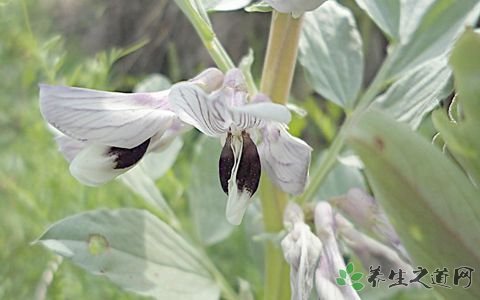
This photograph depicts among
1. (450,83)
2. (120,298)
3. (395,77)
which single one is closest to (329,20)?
(395,77)

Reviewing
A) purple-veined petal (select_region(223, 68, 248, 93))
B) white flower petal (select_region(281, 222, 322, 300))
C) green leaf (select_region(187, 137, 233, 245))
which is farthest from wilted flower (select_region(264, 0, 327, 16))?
green leaf (select_region(187, 137, 233, 245))

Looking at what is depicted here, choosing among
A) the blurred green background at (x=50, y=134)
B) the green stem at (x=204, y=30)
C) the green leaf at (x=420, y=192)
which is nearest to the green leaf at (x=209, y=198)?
the blurred green background at (x=50, y=134)

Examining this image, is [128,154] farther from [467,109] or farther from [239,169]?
[467,109]

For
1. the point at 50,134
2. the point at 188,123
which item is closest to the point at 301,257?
the point at 188,123

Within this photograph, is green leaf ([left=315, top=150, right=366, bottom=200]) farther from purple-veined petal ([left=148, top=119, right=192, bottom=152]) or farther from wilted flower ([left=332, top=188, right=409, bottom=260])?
purple-veined petal ([left=148, top=119, right=192, bottom=152])

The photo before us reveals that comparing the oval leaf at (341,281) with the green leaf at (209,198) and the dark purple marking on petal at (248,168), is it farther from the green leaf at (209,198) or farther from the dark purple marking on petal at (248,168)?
the green leaf at (209,198)

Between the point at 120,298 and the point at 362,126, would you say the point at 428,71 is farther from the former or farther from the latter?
the point at 120,298
